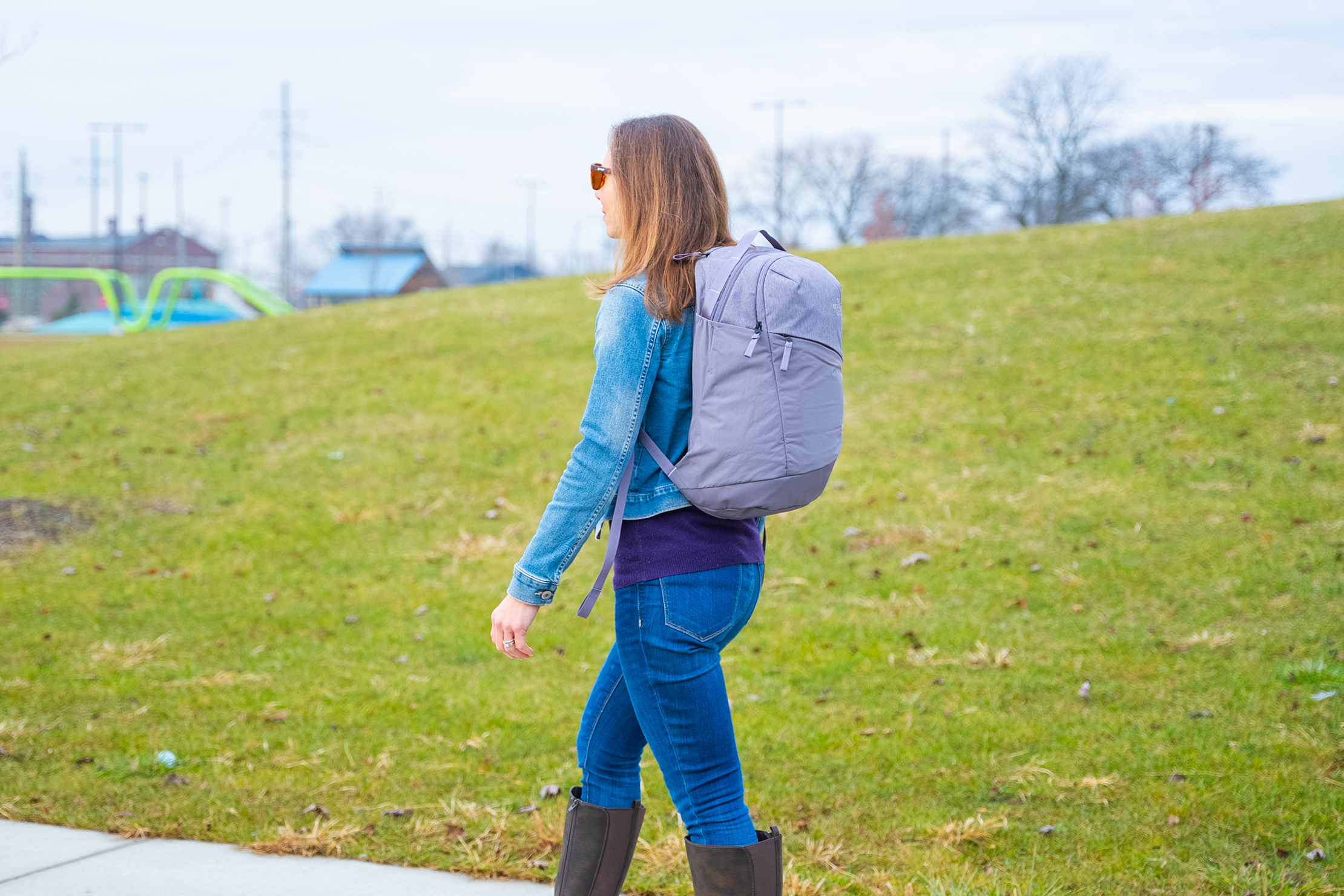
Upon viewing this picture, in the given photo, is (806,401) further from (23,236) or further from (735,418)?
(23,236)

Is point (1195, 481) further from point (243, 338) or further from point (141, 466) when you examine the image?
point (243, 338)

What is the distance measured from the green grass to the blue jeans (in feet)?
4.12

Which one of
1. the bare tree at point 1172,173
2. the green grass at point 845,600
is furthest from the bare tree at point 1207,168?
the green grass at point 845,600

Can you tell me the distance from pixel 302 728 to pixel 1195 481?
259 inches

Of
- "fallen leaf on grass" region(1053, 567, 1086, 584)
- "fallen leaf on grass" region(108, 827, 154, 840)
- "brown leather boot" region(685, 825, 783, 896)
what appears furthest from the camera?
"fallen leaf on grass" region(1053, 567, 1086, 584)

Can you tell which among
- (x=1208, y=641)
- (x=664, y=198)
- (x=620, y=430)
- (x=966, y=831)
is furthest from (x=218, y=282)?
(x=620, y=430)

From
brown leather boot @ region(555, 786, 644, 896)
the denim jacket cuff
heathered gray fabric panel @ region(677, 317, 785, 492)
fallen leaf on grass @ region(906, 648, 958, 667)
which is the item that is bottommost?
fallen leaf on grass @ region(906, 648, 958, 667)

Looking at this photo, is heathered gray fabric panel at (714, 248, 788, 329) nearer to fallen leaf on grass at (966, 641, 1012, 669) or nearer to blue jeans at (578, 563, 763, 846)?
blue jeans at (578, 563, 763, 846)

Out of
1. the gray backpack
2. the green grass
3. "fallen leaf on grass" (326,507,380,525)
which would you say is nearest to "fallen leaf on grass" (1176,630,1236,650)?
the green grass

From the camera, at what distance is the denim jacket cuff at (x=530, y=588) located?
2.17 metres

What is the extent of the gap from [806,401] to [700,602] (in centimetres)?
47

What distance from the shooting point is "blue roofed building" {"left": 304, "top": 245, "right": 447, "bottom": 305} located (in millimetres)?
62034

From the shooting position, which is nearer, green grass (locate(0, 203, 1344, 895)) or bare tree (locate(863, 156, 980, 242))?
green grass (locate(0, 203, 1344, 895))

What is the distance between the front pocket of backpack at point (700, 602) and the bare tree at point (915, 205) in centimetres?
5856
